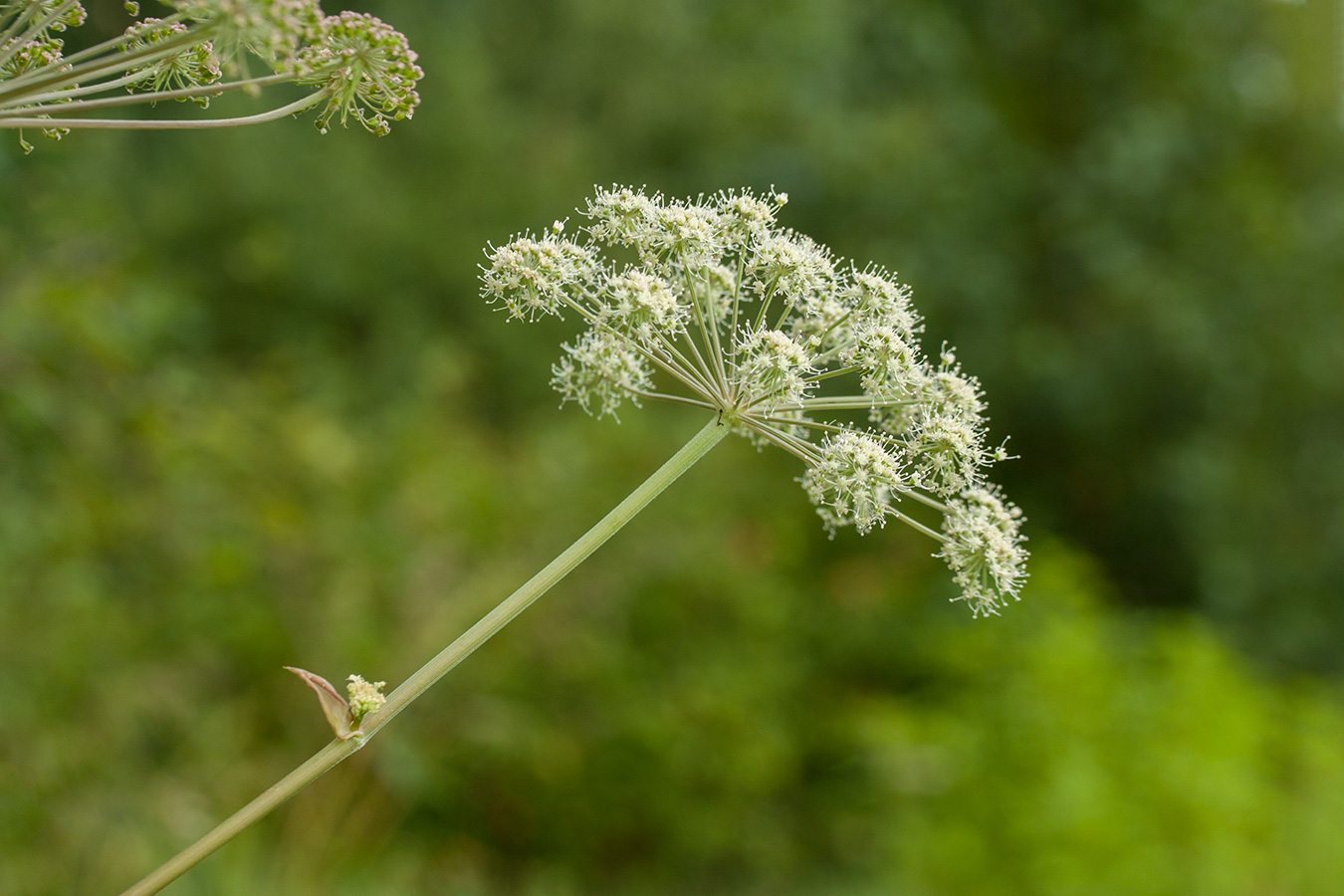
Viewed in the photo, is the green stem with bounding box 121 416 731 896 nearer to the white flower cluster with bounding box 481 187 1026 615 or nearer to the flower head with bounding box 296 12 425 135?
the white flower cluster with bounding box 481 187 1026 615

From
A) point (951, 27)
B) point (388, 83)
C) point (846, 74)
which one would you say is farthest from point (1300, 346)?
point (388, 83)

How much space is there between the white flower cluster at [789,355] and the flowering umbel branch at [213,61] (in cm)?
35

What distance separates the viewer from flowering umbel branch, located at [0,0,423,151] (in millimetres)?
972

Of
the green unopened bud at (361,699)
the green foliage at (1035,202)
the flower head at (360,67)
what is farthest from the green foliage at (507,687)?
the green unopened bud at (361,699)

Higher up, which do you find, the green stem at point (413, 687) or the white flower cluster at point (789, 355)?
the white flower cluster at point (789, 355)

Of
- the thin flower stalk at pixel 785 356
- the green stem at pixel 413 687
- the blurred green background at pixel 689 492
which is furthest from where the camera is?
the blurred green background at pixel 689 492

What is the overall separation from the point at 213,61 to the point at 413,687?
0.80 metres

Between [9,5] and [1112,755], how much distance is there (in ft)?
22.6

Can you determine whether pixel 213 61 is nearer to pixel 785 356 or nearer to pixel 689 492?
pixel 785 356

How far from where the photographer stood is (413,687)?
1025 millimetres

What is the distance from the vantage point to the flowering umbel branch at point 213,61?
97cm

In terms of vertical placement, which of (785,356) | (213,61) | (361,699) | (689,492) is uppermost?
(689,492)

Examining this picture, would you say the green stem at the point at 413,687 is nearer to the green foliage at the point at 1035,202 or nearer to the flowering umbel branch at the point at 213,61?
the flowering umbel branch at the point at 213,61

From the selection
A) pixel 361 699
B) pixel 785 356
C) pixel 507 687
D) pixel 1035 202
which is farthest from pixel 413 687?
pixel 1035 202
